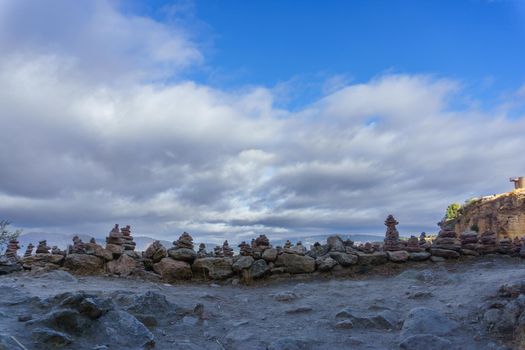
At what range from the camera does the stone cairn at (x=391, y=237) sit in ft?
45.7

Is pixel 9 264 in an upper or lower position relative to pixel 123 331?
upper

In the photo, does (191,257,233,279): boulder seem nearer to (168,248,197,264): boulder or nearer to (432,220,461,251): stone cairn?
(168,248,197,264): boulder

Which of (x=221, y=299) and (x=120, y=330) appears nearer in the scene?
(x=120, y=330)

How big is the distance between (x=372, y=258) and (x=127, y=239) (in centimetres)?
804

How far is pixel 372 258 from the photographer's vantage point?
13297 millimetres

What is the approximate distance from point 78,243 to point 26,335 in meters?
8.25

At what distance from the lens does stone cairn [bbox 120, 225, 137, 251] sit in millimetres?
14219

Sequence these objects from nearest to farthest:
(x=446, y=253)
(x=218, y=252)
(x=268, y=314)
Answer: (x=268, y=314) → (x=446, y=253) → (x=218, y=252)

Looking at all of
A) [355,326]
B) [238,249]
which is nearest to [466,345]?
[355,326]

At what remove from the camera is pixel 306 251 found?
45.7ft

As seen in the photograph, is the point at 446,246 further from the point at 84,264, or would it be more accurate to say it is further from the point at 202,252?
the point at 84,264

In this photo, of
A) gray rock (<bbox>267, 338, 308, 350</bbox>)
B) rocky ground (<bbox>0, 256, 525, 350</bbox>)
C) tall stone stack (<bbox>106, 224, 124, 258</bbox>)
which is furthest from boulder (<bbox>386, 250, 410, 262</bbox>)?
tall stone stack (<bbox>106, 224, 124, 258</bbox>)

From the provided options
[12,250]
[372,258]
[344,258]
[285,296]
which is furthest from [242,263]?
[12,250]

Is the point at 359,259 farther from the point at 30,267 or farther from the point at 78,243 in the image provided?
the point at 30,267
